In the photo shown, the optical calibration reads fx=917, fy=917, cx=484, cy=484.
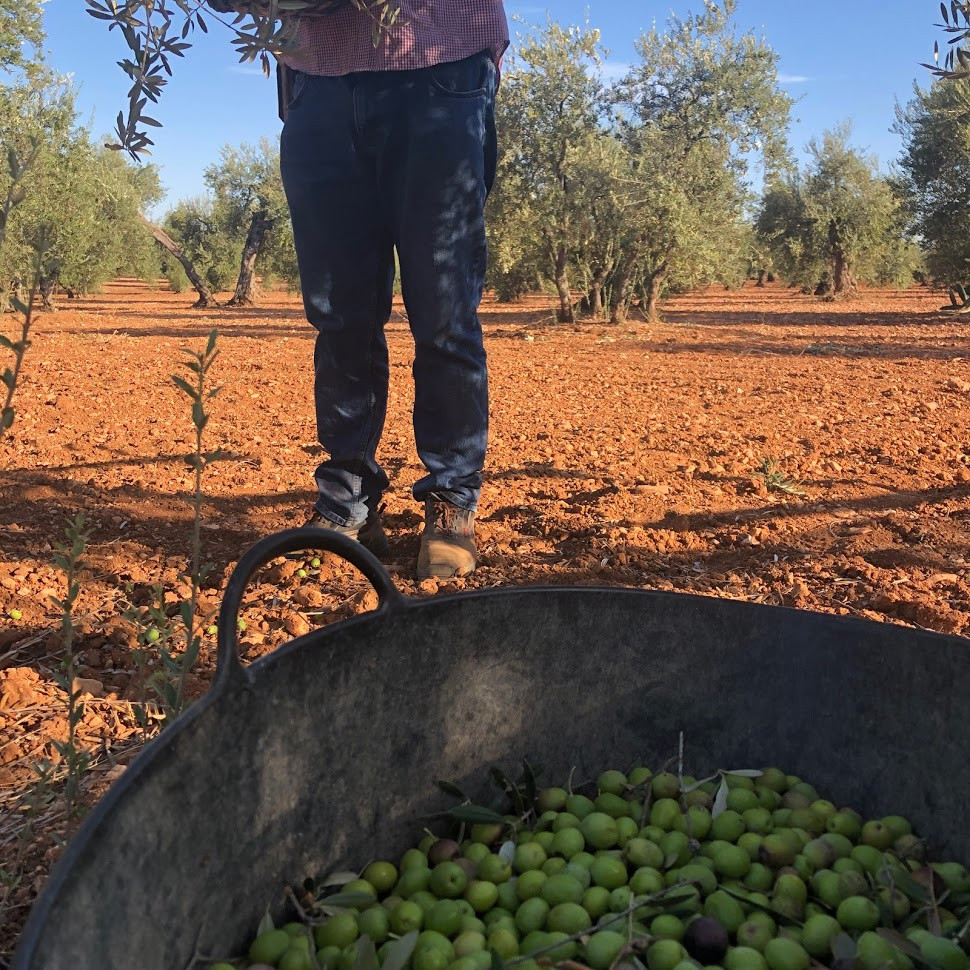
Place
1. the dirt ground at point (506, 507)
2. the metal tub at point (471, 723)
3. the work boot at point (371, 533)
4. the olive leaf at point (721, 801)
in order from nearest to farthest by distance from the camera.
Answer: the metal tub at point (471, 723) < the olive leaf at point (721, 801) < the dirt ground at point (506, 507) < the work boot at point (371, 533)

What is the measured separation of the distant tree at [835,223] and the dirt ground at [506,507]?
70.8 feet

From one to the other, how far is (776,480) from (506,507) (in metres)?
1.31

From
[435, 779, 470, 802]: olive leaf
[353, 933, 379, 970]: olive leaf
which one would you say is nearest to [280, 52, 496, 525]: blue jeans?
[435, 779, 470, 802]: olive leaf

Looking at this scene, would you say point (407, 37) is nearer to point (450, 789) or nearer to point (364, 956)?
point (450, 789)

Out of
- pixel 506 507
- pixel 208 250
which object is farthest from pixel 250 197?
pixel 506 507

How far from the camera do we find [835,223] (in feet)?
92.8

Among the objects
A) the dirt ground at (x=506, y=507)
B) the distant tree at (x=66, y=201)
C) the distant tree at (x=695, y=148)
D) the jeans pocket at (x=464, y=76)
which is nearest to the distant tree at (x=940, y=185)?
the distant tree at (x=695, y=148)

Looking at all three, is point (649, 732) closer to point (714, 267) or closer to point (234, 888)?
point (234, 888)

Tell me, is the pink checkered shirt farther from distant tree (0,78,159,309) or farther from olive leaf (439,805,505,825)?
distant tree (0,78,159,309)

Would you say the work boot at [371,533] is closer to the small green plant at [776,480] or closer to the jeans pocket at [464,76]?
the jeans pocket at [464,76]

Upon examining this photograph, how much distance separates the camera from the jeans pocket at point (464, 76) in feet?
8.62

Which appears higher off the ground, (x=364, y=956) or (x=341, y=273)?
(x=341, y=273)

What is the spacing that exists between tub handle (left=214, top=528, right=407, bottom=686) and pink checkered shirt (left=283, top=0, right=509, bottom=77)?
1.80m

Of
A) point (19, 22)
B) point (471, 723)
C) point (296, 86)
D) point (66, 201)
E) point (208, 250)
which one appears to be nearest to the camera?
point (471, 723)
